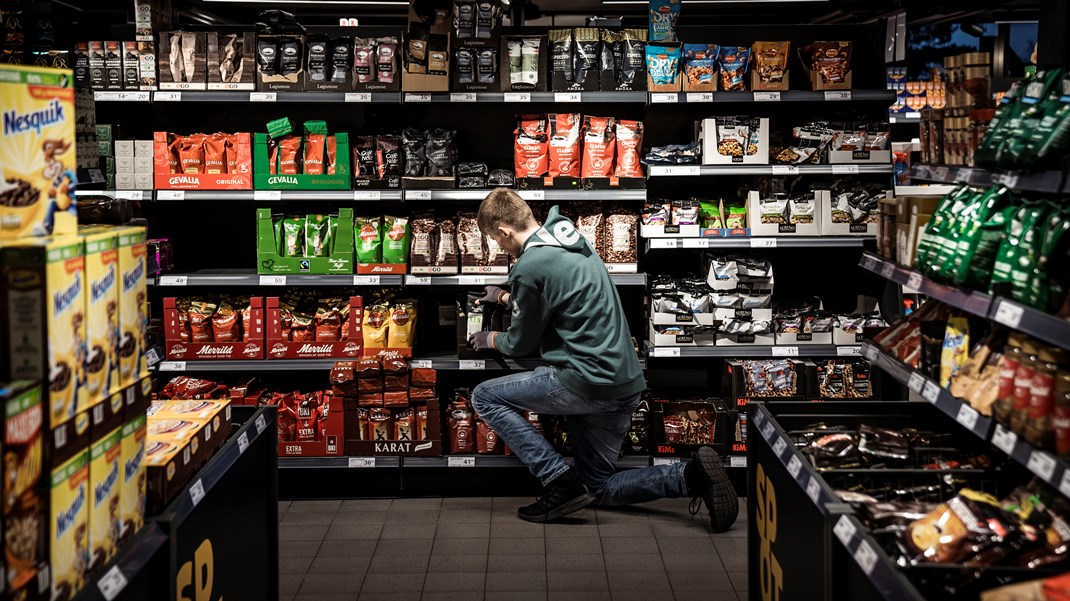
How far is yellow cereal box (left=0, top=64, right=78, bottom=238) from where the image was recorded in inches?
69.7

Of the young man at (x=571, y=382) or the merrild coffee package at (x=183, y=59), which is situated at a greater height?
the merrild coffee package at (x=183, y=59)

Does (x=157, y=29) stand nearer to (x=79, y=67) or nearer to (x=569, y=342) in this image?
(x=79, y=67)

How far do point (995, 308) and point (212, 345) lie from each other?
3.98 m

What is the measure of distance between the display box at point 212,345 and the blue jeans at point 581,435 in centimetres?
126

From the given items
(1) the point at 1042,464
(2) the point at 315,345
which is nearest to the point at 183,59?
(2) the point at 315,345

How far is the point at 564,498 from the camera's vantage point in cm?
473

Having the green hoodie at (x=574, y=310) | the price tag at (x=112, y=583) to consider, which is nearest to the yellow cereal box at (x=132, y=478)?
the price tag at (x=112, y=583)

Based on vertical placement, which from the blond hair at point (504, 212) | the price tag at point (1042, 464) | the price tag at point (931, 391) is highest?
the blond hair at point (504, 212)

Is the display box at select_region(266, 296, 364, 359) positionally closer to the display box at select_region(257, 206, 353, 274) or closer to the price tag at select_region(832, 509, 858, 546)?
the display box at select_region(257, 206, 353, 274)

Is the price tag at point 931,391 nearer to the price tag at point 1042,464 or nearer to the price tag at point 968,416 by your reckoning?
the price tag at point 968,416

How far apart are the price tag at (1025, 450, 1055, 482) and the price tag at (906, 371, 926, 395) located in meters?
0.68

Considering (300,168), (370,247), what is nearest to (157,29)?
(300,168)

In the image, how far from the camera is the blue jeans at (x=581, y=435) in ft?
15.1

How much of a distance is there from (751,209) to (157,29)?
10.6 feet
